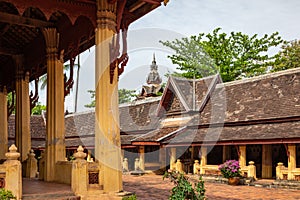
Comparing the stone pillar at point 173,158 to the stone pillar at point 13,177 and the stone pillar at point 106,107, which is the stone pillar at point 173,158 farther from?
the stone pillar at point 13,177

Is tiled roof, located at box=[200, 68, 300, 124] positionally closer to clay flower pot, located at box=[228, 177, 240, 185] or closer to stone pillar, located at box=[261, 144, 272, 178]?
stone pillar, located at box=[261, 144, 272, 178]

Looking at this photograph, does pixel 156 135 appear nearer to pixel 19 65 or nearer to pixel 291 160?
pixel 291 160

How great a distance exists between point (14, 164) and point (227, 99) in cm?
1672

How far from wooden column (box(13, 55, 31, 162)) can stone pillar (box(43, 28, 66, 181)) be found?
9.88 feet

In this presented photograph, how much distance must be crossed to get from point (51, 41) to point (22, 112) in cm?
362

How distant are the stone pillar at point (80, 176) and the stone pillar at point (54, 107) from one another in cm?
264

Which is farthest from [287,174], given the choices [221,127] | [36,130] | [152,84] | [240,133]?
[152,84]

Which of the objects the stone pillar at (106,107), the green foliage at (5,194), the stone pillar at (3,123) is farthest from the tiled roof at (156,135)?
the green foliage at (5,194)

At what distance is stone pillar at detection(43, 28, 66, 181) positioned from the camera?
32.7 feet

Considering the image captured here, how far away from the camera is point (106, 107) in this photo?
25.4 ft

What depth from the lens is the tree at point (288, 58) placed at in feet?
102

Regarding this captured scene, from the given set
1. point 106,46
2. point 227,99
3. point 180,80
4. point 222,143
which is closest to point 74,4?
point 106,46

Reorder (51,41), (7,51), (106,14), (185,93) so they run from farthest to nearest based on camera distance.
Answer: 1. (185,93)
2. (7,51)
3. (51,41)
4. (106,14)

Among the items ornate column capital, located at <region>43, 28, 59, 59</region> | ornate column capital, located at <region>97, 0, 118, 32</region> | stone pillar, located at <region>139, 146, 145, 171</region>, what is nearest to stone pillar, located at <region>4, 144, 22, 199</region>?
ornate column capital, located at <region>97, 0, 118, 32</region>
